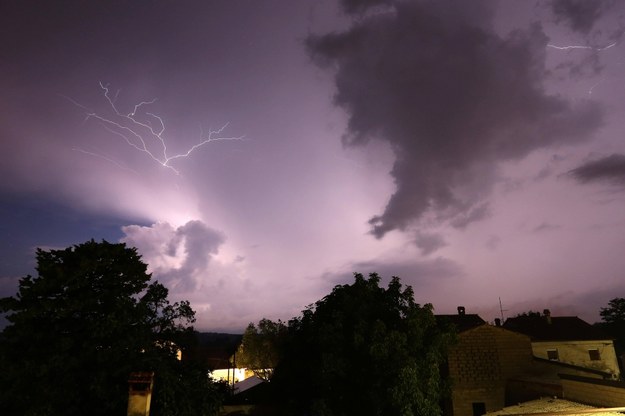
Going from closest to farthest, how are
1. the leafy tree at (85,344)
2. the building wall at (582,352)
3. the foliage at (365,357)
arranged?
the leafy tree at (85,344) < the foliage at (365,357) < the building wall at (582,352)

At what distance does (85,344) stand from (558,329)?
47565 mm

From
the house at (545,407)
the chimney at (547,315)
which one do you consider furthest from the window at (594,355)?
the house at (545,407)

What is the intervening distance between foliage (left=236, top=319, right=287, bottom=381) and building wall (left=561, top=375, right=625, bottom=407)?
3220cm

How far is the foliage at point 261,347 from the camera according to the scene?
1882 inches

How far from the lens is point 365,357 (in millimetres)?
20500

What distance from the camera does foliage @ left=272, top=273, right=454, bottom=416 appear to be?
1930 cm

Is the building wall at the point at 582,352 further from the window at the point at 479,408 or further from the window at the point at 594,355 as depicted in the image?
the window at the point at 479,408

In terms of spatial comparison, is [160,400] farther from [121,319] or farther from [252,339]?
[252,339]

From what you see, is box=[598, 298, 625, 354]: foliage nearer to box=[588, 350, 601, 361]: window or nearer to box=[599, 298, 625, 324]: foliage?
box=[599, 298, 625, 324]: foliage

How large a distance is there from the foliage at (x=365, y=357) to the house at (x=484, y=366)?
4.55 meters

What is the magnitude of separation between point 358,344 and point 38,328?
1397 cm

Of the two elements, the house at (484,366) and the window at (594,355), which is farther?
the window at (594,355)

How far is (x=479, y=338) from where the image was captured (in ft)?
87.0

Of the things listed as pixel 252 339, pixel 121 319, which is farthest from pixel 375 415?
pixel 252 339
